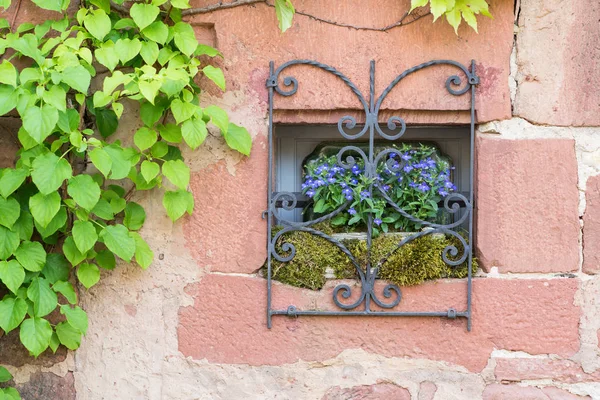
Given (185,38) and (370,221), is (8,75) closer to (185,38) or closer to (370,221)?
(185,38)

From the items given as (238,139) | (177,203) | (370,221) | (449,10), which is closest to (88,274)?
(177,203)

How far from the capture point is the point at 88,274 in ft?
6.31

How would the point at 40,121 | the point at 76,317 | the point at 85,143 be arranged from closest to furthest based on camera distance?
the point at 40,121
the point at 85,143
the point at 76,317

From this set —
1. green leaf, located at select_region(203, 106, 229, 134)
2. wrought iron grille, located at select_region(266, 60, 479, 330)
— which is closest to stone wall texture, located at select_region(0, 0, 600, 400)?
wrought iron grille, located at select_region(266, 60, 479, 330)

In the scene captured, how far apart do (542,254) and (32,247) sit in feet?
4.53

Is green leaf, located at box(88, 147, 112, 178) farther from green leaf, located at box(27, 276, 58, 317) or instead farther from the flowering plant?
the flowering plant

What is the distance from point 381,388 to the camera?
1.96 metres

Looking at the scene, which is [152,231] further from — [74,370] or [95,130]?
[74,370]

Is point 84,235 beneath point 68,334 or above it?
above

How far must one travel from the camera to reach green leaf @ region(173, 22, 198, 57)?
1.83 metres

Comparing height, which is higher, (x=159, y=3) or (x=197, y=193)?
(x=159, y=3)

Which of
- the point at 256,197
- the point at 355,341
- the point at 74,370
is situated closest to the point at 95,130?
the point at 256,197

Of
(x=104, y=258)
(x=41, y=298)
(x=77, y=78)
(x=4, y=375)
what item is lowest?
(x=4, y=375)

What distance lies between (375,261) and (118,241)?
693mm
